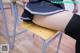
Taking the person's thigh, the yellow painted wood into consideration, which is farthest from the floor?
the person's thigh

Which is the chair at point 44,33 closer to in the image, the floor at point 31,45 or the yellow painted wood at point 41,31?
the yellow painted wood at point 41,31

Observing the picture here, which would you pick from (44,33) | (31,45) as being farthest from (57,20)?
(31,45)

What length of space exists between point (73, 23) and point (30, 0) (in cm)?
43

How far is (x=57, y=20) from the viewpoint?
3.43 feet

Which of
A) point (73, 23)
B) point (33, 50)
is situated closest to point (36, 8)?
point (73, 23)

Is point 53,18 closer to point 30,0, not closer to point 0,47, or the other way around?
point 30,0

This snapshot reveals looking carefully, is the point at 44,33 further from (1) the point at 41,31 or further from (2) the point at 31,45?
(2) the point at 31,45

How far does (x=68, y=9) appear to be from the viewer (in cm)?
108

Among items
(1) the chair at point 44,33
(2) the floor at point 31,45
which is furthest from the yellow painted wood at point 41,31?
(2) the floor at point 31,45

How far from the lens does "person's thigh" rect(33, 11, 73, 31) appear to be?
102 cm

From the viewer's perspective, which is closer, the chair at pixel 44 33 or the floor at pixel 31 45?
the chair at pixel 44 33

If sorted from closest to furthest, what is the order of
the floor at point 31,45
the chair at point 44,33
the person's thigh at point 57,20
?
the person's thigh at point 57,20 < the chair at point 44,33 < the floor at point 31,45

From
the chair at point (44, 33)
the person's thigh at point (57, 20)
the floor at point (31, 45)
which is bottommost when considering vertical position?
the floor at point (31, 45)

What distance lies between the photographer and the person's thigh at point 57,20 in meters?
1.02
